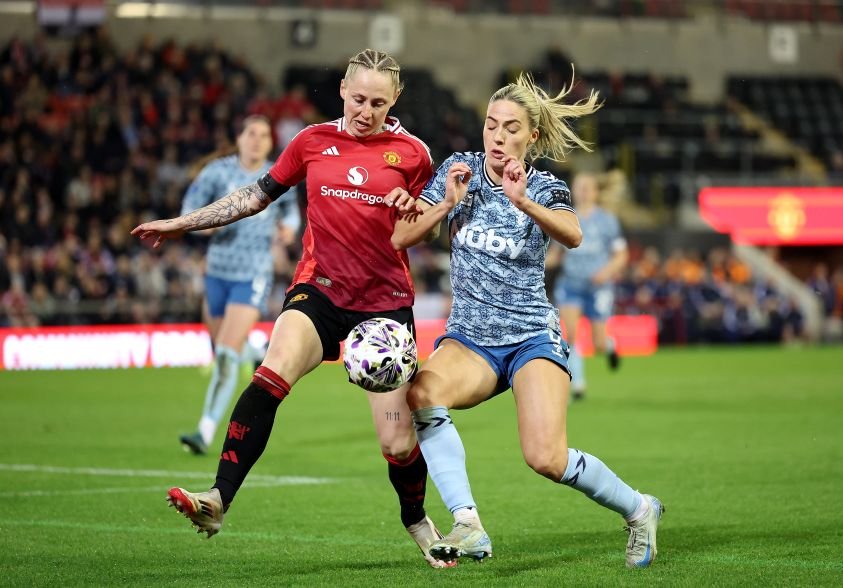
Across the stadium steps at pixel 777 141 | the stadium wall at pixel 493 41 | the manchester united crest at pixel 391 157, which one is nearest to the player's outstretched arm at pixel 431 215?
the manchester united crest at pixel 391 157

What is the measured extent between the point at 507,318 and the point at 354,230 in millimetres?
790

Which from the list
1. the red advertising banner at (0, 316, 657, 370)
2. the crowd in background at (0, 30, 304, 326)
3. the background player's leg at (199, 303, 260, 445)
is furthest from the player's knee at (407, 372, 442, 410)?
the crowd in background at (0, 30, 304, 326)

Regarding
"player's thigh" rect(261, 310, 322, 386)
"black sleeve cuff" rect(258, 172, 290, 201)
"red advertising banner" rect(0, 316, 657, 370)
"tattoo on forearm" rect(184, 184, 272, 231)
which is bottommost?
"red advertising banner" rect(0, 316, 657, 370)

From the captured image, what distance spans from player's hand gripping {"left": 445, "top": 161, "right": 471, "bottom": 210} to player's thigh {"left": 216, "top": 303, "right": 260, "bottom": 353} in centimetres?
483

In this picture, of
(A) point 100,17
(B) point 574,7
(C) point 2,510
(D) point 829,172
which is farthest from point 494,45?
(C) point 2,510

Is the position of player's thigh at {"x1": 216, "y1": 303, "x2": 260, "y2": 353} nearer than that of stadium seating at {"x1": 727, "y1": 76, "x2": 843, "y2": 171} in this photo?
Yes

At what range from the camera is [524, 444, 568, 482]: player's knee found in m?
5.95

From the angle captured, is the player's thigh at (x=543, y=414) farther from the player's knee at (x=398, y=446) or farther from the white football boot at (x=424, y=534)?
the white football boot at (x=424, y=534)

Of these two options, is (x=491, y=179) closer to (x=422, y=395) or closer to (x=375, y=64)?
(x=375, y=64)

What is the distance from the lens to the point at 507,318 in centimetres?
627

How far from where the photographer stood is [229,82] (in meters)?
27.9

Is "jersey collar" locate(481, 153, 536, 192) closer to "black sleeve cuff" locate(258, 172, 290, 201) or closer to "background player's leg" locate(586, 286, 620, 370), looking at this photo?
"black sleeve cuff" locate(258, 172, 290, 201)

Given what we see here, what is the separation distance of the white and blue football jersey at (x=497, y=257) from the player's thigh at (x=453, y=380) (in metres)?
0.11

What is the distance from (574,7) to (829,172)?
7.33 m
